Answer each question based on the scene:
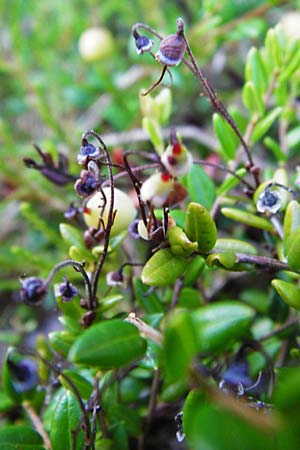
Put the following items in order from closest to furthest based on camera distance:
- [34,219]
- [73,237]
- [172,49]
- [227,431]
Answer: [227,431] → [172,49] → [73,237] → [34,219]

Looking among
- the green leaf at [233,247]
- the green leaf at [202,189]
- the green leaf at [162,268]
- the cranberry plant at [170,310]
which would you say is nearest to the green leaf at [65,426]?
the cranberry plant at [170,310]

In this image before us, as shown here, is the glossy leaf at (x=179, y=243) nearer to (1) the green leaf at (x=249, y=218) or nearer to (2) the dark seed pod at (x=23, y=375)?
(1) the green leaf at (x=249, y=218)

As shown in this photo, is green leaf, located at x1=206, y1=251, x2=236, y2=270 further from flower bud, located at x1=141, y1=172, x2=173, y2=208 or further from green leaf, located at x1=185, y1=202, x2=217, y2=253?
flower bud, located at x1=141, y1=172, x2=173, y2=208

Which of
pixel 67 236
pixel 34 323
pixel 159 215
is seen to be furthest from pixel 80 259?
pixel 34 323

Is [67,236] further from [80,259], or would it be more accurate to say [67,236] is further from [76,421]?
[76,421]

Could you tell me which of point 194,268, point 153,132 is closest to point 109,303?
point 194,268

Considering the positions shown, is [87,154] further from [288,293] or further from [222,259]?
[288,293]
